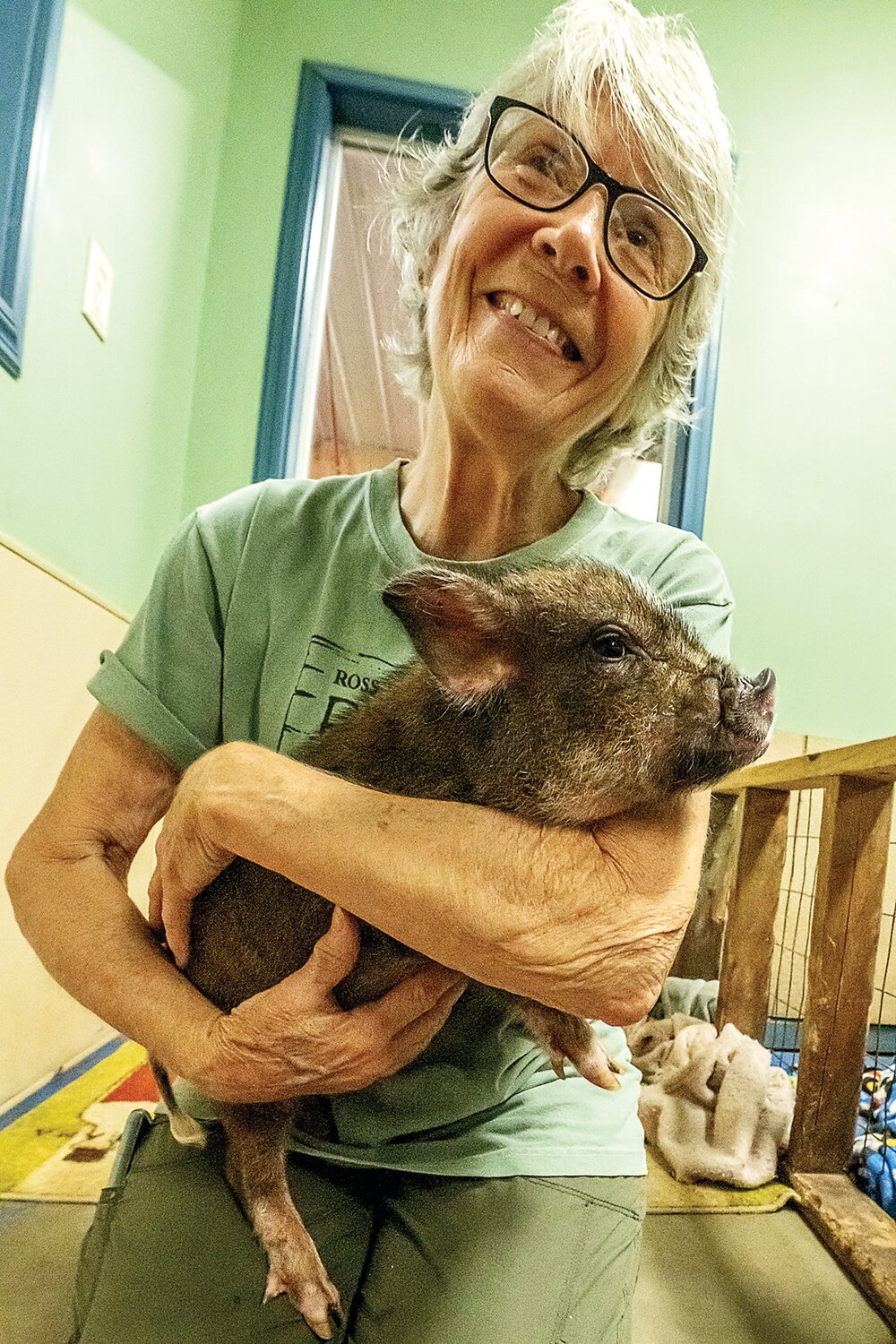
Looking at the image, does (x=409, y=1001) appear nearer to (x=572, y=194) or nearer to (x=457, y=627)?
(x=457, y=627)

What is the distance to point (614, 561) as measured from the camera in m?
1.27

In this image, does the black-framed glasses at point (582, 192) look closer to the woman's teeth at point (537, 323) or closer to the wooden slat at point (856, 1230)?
the woman's teeth at point (537, 323)

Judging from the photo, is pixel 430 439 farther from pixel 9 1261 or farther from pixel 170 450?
pixel 170 450

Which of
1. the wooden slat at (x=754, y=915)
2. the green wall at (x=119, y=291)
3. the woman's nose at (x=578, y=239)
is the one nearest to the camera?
the woman's nose at (x=578, y=239)

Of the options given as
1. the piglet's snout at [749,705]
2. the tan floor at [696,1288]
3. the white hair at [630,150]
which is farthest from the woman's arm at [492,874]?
the tan floor at [696,1288]

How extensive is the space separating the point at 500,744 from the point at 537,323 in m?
0.60

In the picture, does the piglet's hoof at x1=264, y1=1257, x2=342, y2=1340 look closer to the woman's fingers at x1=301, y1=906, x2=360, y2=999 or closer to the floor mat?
the woman's fingers at x1=301, y1=906, x2=360, y2=999

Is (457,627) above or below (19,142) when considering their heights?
below

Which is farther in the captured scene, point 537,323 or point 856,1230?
point 856,1230

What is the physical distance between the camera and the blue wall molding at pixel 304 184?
3129 mm

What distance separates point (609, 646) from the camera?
3.29 feet

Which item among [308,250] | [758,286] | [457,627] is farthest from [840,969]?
[308,250]

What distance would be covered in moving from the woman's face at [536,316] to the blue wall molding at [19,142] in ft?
3.08

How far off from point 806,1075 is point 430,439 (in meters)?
1.77
